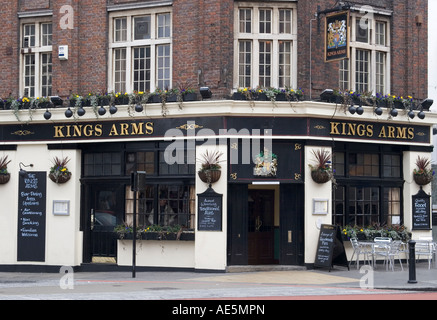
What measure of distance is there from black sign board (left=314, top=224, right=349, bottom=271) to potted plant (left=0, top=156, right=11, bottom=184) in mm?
9889

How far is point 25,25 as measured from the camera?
23984 millimetres

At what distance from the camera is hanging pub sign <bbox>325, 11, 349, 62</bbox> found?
797 inches

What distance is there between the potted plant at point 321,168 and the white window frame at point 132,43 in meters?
4.91

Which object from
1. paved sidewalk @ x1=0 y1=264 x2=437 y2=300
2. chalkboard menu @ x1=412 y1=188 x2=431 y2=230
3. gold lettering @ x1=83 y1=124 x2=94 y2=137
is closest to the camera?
paved sidewalk @ x1=0 y1=264 x2=437 y2=300

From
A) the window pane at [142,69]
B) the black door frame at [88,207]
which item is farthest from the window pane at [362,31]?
the black door frame at [88,207]

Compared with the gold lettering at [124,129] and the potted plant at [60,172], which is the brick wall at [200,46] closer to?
the gold lettering at [124,129]

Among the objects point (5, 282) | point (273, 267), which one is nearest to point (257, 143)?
point (273, 267)

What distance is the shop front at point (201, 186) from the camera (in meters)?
21.0

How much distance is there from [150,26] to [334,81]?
5.79 metres

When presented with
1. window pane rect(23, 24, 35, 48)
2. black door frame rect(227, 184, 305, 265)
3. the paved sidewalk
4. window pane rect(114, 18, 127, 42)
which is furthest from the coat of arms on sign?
window pane rect(23, 24, 35, 48)

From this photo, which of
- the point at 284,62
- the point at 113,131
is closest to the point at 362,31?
the point at 284,62

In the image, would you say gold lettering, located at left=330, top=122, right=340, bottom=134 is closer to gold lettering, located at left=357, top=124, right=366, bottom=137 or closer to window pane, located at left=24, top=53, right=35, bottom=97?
gold lettering, located at left=357, top=124, right=366, bottom=137

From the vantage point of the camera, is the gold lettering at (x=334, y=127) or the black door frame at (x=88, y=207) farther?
the black door frame at (x=88, y=207)

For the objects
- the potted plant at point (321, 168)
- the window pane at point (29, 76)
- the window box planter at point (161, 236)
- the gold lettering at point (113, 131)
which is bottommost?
the window box planter at point (161, 236)
